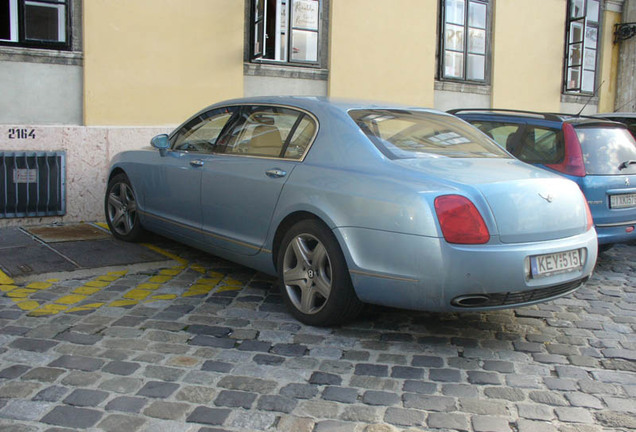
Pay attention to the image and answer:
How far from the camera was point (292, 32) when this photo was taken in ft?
35.8

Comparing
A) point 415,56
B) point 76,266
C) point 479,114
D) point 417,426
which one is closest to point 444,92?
point 415,56

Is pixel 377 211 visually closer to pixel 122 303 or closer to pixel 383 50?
pixel 122 303

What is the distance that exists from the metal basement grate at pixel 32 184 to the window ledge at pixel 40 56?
1.14m

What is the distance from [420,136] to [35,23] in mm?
5786

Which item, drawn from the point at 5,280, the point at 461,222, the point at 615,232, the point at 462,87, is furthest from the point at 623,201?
the point at 462,87

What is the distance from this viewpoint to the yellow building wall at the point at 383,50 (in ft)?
37.1

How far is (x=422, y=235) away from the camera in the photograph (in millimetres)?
4027

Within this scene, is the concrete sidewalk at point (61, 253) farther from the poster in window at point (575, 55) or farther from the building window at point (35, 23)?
the poster in window at point (575, 55)

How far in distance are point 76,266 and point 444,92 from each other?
8788 mm

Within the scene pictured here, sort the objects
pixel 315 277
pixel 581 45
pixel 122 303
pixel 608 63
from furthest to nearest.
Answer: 1. pixel 608 63
2. pixel 581 45
3. pixel 122 303
4. pixel 315 277

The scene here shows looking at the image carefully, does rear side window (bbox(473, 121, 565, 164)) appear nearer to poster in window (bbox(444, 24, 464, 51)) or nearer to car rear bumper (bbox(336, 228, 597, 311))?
car rear bumper (bbox(336, 228, 597, 311))

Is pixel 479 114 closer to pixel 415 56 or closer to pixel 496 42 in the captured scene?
pixel 415 56

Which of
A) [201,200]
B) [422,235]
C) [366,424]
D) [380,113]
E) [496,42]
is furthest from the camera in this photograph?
[496,42]

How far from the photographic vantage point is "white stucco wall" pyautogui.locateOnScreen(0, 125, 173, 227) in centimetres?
852
